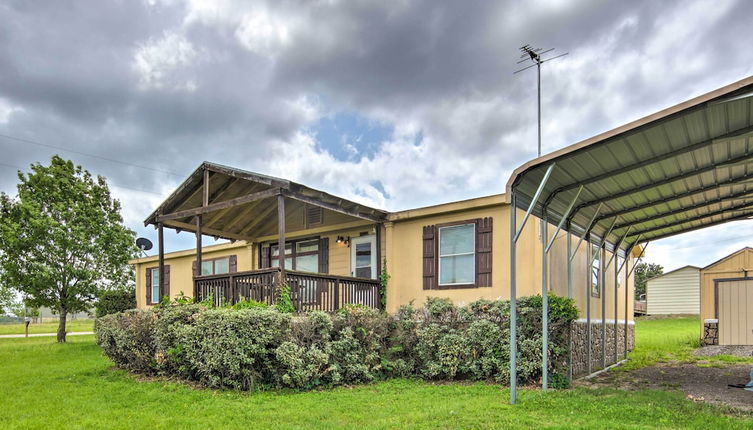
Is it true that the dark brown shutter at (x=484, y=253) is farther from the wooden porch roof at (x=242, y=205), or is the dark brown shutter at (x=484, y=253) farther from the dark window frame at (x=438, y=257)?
the wooden porch roof at (x=242, y=205)

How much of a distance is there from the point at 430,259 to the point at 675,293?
85.0 feet

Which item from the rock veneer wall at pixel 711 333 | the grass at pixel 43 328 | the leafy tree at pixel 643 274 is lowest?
the grass at pixel 43 328

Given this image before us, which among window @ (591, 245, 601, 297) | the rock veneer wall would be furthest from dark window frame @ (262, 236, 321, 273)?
the rock veneer wall

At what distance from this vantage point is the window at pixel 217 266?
50.5ft

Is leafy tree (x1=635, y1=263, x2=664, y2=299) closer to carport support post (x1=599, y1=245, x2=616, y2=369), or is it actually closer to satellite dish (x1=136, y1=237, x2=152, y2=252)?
carport support post (x1=599, y1=245, x2=616, y2=369)

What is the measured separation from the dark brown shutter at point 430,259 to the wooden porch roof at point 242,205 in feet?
3.87

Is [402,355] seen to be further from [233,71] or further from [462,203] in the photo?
[233,71]

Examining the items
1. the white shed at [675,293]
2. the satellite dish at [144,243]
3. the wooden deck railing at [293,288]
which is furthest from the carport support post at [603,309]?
the white shed at [675,293]

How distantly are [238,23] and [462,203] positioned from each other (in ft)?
21.2

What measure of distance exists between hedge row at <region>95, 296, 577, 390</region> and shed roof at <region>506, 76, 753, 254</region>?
6.36ft

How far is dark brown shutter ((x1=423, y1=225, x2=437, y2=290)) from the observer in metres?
10.1

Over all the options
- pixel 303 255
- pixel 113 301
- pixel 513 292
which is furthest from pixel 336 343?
pixel 113 301

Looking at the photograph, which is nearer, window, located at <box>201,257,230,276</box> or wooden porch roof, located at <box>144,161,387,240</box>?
wooden porch roof, located at <box>144,161,387,240</box>

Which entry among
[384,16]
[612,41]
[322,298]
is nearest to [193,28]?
[384,16]
